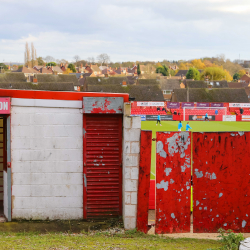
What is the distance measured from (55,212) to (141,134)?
2754mm

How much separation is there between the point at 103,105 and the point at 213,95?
5544cm

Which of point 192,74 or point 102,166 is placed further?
point 192,74

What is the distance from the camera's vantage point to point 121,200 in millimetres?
7688

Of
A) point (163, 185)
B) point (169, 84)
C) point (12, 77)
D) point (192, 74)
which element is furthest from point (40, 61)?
point (163, 185)

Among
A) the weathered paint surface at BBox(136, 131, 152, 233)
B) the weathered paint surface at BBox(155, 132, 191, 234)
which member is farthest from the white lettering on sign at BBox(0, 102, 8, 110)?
the weathered paint surface at BBox(155, 132, 191, 234)

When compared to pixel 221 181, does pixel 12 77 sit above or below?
above

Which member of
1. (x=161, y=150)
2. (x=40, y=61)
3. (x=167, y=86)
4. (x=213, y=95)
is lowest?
(x=161, y=150)

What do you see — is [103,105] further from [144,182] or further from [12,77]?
[12,77]

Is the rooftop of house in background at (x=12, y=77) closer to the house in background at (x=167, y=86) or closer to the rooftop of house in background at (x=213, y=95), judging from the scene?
the house in background at (x=167, y=86)

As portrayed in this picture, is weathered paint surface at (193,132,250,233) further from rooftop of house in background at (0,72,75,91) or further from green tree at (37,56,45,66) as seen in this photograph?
green tree at (37,56,45,66)

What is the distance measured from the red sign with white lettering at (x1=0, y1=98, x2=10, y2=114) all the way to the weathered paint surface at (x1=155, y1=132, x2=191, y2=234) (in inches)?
136

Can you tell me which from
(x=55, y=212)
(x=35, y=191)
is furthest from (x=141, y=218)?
(x=35, y=191)

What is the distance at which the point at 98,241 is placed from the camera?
6.14m

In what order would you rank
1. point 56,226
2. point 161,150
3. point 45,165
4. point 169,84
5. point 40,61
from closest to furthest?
point 161,150
point 56,226
point 45,165
point 169,84
point 40,61
